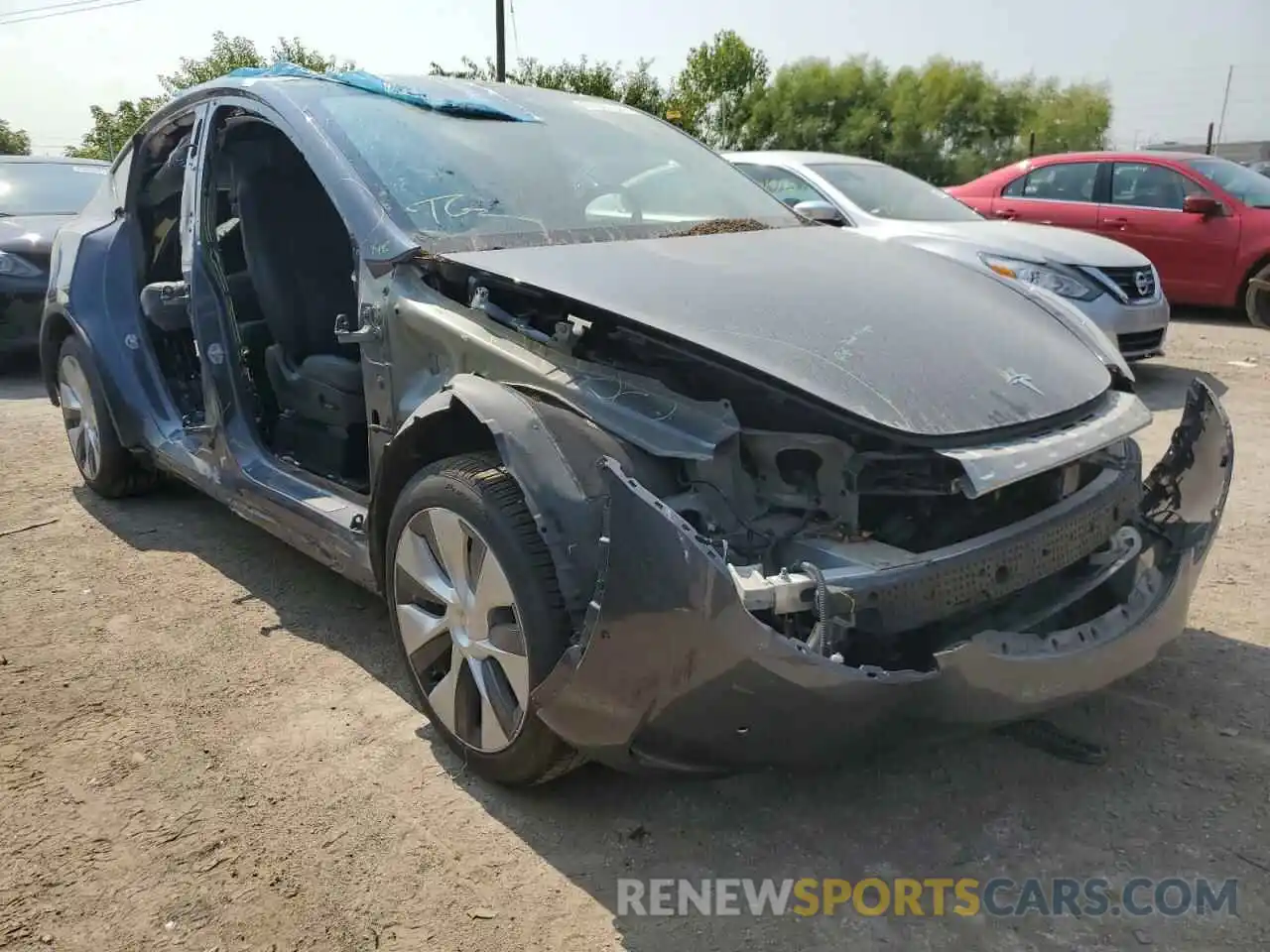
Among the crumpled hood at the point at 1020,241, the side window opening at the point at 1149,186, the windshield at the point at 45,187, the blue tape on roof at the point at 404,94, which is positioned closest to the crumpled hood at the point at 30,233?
the windshield at the point at 45,187

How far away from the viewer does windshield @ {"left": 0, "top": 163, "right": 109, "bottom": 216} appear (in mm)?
8539

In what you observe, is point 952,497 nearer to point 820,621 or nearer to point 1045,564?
point 1045,564

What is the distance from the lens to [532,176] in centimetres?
328

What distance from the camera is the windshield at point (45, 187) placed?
28.0ft

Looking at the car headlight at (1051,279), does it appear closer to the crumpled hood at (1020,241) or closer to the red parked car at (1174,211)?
the crumpled hood at (1020,241)

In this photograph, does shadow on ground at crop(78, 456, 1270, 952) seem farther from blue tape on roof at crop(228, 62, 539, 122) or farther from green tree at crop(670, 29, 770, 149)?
green tree at crop(670, 29, 770, 149)

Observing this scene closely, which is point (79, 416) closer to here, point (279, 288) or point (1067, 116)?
point (279, 288)

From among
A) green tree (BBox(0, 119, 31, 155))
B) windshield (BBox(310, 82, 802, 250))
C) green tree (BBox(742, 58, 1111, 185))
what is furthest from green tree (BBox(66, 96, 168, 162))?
windshield (BBox(310, 82, 802, 250))

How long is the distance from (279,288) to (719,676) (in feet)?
9.04

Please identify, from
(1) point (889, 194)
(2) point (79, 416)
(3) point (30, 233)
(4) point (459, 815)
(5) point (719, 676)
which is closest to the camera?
(5) point (719, 676)

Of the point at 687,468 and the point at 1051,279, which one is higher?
the point at 687,468

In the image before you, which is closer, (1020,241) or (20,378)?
(1020,241)

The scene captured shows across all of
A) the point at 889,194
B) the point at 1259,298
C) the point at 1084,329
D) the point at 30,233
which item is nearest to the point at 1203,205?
the point at 1259,298

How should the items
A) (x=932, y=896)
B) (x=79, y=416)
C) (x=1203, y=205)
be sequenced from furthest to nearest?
(x=1203, y=205) < (x=79, y=416) < (x=932, y=896)
